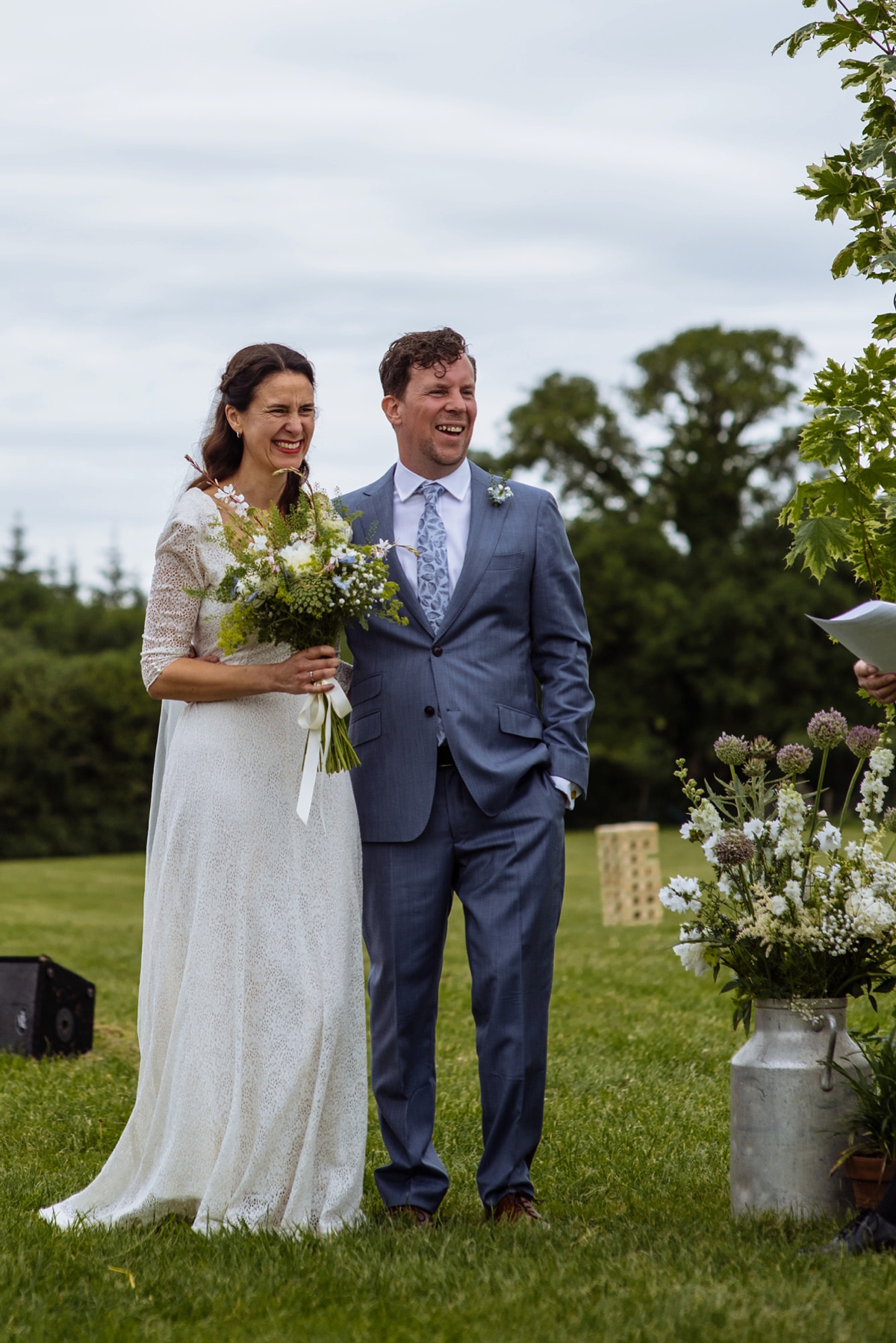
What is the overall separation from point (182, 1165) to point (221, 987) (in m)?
0.54

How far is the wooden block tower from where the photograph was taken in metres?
16.3

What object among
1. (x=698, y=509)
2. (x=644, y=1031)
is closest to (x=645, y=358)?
(x=698, y=509)

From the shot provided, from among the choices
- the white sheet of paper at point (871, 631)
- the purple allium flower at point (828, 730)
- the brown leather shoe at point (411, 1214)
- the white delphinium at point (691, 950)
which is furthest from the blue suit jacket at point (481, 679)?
the brown leather shoe at point (411, 1214)

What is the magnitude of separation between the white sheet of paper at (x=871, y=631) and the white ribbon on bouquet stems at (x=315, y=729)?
4.69 feet

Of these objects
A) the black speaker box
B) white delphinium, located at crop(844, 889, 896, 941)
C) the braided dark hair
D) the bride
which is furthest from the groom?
the black speaker box

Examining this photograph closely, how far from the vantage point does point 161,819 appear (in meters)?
4.57

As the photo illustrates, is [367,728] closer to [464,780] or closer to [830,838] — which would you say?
[464,780]

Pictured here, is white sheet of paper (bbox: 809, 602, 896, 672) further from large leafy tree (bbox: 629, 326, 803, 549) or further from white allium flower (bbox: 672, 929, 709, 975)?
large leafy tree (bbox: 629, 326, 803, 549)

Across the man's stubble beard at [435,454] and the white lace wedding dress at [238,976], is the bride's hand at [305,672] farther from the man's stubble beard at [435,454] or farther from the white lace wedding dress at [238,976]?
the man's stubble beard at [435,454]

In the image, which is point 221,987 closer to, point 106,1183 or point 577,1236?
point 106,1183

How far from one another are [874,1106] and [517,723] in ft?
4.96

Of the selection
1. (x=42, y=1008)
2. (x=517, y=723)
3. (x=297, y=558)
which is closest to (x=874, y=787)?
(x=517, y=723)

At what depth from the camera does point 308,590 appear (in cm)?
409

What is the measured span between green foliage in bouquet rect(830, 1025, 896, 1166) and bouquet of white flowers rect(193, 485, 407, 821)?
173 cm
